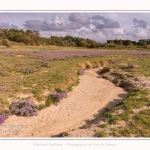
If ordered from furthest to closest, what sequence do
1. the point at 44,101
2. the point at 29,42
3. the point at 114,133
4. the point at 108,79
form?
the point at 29,42
the point at 108,79
the point at 44,101
the point at 114,133

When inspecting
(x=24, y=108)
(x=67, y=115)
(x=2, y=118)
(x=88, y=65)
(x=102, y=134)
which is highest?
(x=88, y=65)

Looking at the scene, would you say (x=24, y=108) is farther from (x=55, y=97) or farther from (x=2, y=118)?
(x=55, y=97)

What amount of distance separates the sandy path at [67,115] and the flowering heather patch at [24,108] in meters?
0.37

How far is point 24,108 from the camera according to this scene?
575 inches

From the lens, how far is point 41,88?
18.4 meters

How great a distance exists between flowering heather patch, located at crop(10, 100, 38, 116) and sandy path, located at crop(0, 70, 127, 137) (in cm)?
37

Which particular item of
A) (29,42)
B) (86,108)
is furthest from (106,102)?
(29,42)

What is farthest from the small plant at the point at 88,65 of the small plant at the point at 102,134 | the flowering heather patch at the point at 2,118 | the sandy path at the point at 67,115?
the small plant at the point at 102,134

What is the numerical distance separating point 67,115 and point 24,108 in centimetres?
307

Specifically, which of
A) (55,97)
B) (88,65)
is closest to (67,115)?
(55,97)

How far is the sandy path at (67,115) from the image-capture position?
42.2ft

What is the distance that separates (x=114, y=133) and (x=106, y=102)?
6.91 meters

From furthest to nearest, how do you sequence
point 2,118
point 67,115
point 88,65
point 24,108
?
point 88,65, point 67,115, point 24,108, point 2,118

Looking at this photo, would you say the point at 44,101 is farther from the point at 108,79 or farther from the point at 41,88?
the point at 108,79
